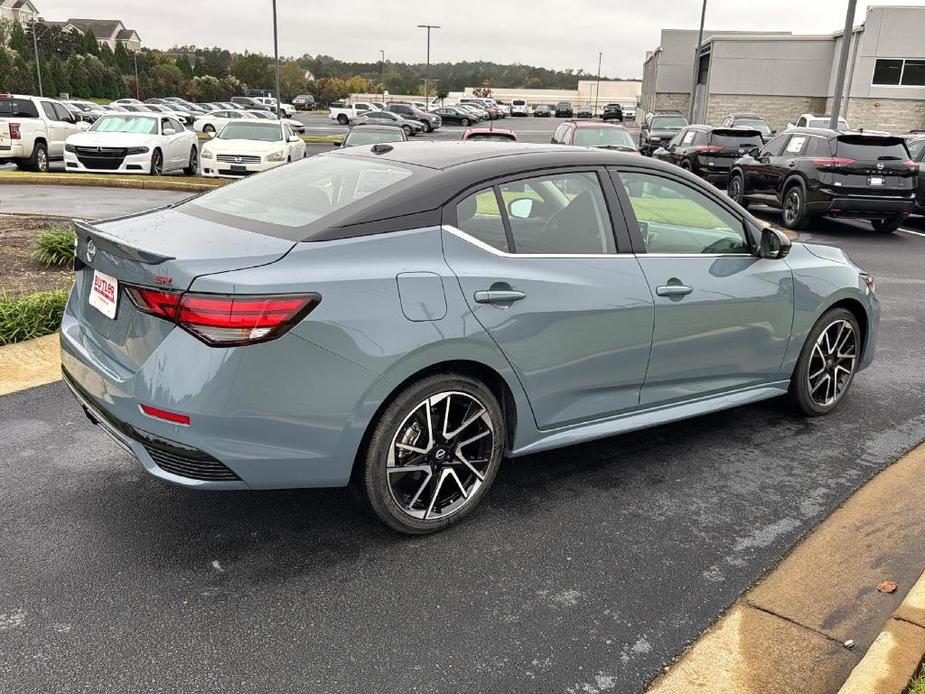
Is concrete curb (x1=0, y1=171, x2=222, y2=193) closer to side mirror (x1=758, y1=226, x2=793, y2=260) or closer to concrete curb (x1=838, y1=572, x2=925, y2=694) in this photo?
side mirror (x1=758, y1=226, x2=793, y2=260)

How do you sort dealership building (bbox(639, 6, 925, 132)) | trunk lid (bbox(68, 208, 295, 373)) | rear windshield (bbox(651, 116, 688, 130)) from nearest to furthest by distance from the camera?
trunk lid (bbox(68, 208, 295, 373)) → rear windshield (bbox(651, 116, 688, 130)) → dealership building (bbox(639, 6, 925, 132))

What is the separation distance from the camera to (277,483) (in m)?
3.14

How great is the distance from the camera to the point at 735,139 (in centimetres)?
1969

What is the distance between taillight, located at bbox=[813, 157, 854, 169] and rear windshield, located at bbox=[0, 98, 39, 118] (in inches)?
667

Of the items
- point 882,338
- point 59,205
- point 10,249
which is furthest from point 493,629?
point 59,205

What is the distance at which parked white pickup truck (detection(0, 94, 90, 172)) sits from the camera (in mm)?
18875

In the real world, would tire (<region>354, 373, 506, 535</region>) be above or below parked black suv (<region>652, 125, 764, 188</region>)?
below

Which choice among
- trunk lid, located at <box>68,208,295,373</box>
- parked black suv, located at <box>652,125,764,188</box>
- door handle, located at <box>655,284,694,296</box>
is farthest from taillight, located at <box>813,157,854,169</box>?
trunk lid, located at <box>68,208,295,373</box>

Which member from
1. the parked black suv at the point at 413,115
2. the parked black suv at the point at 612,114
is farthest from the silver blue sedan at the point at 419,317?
the parked black suv at the point at 612,114

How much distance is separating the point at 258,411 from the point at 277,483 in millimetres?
326

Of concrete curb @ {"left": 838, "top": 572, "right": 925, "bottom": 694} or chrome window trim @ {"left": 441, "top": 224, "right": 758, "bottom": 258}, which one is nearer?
concrete curb @ {"left": 838, "top": 572, "right": 925, "bottom": 694}

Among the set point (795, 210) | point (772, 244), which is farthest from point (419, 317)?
point (795, 210)

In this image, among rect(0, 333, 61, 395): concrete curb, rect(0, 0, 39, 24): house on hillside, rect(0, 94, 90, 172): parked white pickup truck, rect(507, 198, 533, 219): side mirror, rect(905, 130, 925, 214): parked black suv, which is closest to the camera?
rect(507, 198, 533, 219): side mirror

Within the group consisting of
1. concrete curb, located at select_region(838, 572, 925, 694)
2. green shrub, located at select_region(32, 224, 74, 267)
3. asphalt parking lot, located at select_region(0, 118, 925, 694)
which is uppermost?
green shrub, located at select_region(32, 224, 74, 267)
